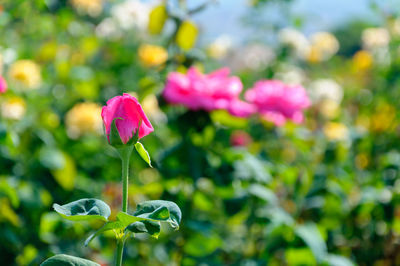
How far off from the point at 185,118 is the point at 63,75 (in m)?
0.83

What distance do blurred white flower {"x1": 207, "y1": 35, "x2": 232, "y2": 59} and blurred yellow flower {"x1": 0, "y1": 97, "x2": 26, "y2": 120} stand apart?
172 centimetres

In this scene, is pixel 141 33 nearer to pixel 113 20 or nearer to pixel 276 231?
pixel 113 20

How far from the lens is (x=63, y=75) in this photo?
199 cm

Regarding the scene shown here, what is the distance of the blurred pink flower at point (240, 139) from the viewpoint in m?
1.91

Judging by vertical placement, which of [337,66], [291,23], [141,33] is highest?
[291,23]

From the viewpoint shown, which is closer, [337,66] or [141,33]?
[141,33]

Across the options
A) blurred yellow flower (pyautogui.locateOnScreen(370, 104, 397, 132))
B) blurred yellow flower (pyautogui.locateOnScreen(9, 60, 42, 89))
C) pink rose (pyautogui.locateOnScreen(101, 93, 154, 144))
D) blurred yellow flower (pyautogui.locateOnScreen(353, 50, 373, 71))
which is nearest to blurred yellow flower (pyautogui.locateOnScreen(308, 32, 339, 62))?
blurred yellow flower (pyautogui.locateOnScreen(353, 50, 373, 71))

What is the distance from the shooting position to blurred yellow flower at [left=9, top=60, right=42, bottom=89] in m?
1.70

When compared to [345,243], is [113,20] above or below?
above

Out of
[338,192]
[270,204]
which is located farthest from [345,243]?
[270,204]

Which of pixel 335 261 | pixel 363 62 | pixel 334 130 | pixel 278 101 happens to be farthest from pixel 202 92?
pixel 363 62

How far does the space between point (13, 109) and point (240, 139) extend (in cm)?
79

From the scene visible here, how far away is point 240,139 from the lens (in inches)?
76.6

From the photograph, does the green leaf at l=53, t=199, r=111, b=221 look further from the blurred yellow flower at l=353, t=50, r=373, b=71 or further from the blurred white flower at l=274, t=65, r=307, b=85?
the blurred yellow flower at l=353, t=50, r=373, b=71
